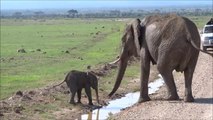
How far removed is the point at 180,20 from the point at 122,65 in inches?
99.5

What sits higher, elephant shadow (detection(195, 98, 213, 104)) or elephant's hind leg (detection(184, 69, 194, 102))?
elephant's hind leg (detection(184, 69, 194, 102))

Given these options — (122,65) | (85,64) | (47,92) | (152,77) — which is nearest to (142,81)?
(122,65)

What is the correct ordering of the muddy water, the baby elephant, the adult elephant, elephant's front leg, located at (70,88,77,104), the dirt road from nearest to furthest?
the dirt road → the adult elephant → the muddy water → elephant's front leg, located at (70,88,77,104) → the baby elephant

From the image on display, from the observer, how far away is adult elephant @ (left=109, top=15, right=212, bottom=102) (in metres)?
17.5

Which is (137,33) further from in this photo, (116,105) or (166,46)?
(116,105)

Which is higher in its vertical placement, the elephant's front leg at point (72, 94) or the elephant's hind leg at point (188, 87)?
the elephant's hind leg at point (188, 87)

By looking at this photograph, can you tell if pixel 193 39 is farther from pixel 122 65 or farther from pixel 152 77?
pixel 152 77

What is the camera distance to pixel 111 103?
21.9 meters

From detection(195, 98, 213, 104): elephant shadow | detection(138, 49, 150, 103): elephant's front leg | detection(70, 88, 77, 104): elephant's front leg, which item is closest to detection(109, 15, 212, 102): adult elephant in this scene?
detection(138, 49, 150, 103): elephant's front leg

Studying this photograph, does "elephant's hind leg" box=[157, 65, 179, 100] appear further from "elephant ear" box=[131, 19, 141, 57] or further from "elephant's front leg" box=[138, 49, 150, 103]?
"elephant ear" box=[131, 19, 141, 57]

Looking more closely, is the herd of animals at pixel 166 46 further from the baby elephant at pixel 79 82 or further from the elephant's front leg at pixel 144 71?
the baby elephant at pixel 79 82

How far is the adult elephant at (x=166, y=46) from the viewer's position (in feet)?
57.3

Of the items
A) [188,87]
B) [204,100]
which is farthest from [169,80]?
[204,100]

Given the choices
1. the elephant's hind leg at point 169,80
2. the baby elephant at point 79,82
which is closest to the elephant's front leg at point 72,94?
the baby elephant at point 79,82
